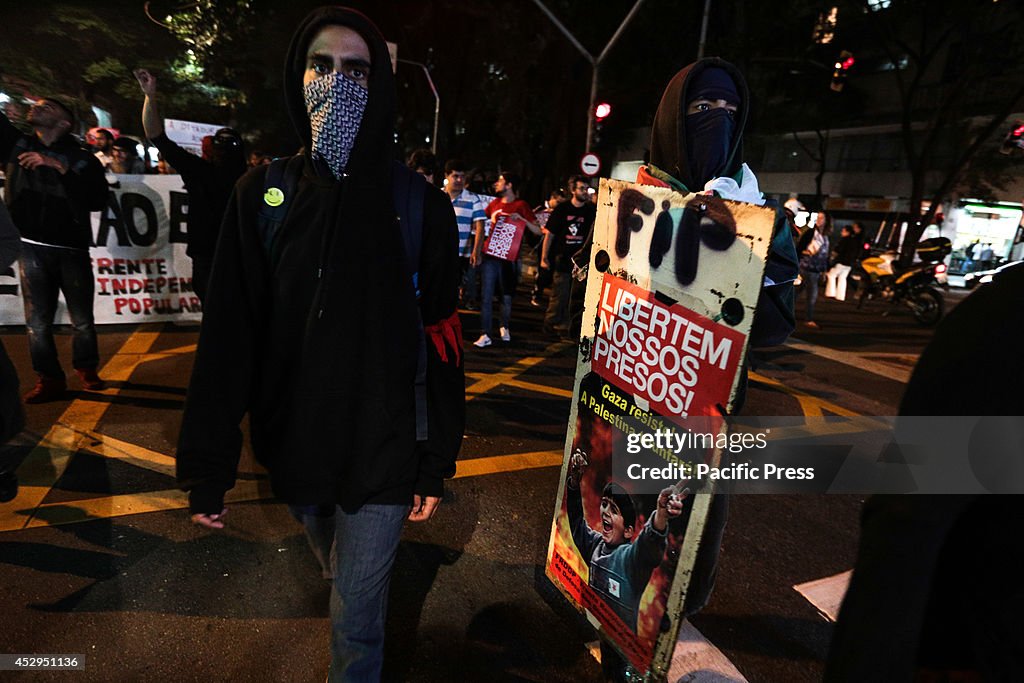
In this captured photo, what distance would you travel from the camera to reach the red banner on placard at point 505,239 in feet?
22.4

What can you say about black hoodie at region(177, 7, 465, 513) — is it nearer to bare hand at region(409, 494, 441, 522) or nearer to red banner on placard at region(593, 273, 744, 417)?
bare hand at region(409, 494, 441, 522)

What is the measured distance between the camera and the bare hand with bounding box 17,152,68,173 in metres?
4.11

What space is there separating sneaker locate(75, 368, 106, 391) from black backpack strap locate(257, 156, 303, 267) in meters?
4.18

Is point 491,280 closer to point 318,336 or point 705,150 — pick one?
point 705,150

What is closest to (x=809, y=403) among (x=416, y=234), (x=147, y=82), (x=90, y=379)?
(x=416, y=234)

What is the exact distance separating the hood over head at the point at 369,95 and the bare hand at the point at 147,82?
3317mm

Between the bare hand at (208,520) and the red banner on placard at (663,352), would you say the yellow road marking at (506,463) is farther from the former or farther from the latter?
the bare hand at (208,520)

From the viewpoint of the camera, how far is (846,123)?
27734mm

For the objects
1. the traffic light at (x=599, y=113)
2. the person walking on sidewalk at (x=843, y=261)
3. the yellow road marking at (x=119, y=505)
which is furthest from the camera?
the traffic light at (x=599, y=113)

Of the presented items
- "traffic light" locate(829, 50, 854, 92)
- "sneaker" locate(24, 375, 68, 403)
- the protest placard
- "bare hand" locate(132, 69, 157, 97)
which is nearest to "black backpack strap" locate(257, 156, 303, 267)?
the protest placard

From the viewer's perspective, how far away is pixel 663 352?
1799mm

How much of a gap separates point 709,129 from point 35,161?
15.3 feet

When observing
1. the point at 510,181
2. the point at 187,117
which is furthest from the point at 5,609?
the point at 187,117

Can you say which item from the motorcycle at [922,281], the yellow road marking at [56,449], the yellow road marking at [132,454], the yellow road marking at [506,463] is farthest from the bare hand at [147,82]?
the motorcycle at [922,281]
